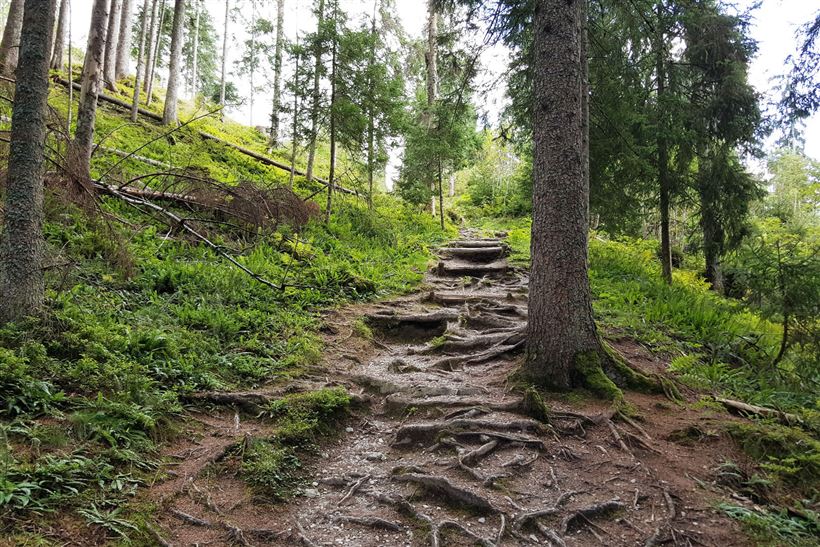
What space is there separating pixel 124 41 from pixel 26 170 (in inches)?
796

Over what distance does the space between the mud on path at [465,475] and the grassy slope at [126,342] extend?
17.4 inches

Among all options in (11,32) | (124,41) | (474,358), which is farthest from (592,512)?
(124,41)

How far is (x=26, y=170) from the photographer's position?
4176 mm

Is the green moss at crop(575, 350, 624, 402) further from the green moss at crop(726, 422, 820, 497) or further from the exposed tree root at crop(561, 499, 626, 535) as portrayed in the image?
the exposed tree root at crop(561, 499, 626, 535)

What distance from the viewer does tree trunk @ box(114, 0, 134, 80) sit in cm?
1891

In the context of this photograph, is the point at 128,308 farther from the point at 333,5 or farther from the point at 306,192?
the point at 333,5

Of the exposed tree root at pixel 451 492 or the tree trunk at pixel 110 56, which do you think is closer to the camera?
the exposed tree root at pixel 451 492

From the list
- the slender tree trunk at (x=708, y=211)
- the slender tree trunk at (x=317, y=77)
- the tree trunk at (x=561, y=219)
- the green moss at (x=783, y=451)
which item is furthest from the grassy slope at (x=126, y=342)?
the slender tree trunk at (x=708, y=211)

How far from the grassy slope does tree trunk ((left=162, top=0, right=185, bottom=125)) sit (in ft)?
19.0

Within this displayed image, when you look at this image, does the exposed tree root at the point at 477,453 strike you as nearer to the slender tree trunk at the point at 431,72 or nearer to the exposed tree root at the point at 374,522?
the exposed tree root at the point at 374,522

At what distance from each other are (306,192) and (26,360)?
42.0 feet

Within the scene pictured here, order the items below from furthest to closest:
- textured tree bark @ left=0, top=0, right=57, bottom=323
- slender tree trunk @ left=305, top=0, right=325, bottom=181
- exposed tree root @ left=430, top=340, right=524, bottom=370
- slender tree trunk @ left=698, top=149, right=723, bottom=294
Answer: slender tree trunk @ left=305, top=0, right=325, bottom=181 < slender tree trunk @ left=698, top=149, right=723, bottom=294 < exposed tree root @ left=430, top=340, right=524, bottom=370 < textured tree bark @ left=0, top=0, right=57, bottom=323

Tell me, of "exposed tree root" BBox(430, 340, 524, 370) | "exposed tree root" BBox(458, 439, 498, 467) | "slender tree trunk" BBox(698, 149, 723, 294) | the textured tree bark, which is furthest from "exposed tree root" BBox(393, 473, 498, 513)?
"slender tree trunk" BBox(698, 149, 723, 294)

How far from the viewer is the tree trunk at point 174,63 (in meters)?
15.6
